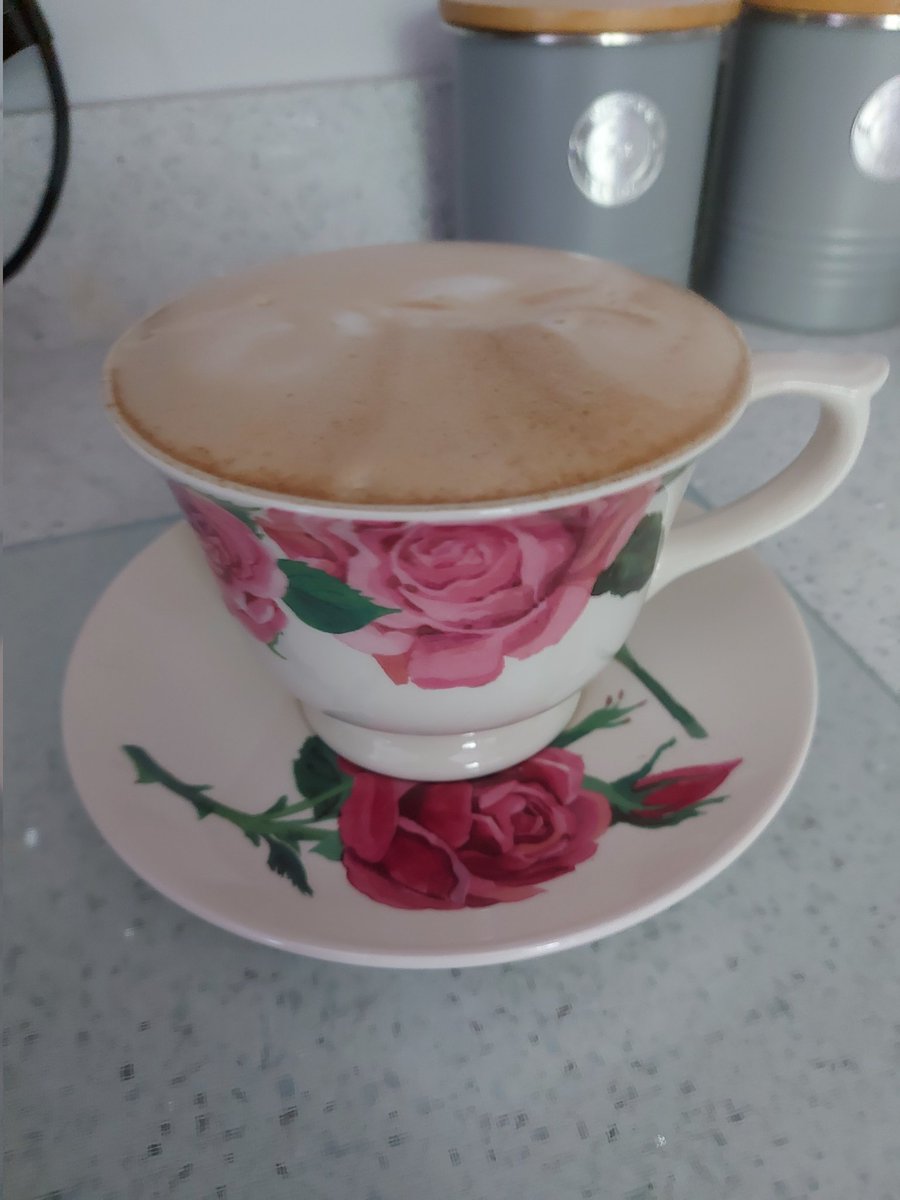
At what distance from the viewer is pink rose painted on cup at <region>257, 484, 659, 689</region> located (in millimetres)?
235

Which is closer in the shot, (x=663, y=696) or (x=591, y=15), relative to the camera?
(x=663, y=696)

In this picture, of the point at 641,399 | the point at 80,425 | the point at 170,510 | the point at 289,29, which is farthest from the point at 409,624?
the point at 289,29

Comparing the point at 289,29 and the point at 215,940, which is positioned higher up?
the point at 289,29

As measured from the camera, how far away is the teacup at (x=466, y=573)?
232 mm

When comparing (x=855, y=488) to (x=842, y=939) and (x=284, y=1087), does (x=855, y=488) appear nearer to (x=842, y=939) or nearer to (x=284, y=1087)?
(x=842, y=939)

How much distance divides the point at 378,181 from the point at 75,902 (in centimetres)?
56

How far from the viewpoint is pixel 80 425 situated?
1.98 feet

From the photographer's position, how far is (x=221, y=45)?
0.61 m

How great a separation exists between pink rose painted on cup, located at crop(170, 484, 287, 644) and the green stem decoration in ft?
0.48

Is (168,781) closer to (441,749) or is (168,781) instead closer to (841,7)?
(441,749)

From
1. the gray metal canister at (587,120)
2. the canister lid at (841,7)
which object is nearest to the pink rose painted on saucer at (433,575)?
the gray metal canister at (587,120)

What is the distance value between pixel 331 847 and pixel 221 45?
56 cm

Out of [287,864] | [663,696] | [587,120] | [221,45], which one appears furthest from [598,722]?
[221,45]

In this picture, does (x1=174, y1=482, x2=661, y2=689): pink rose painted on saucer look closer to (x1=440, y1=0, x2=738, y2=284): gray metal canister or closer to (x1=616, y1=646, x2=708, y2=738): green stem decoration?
(x1=616, y1=646, x2=708, y2=738): green stem decoration
